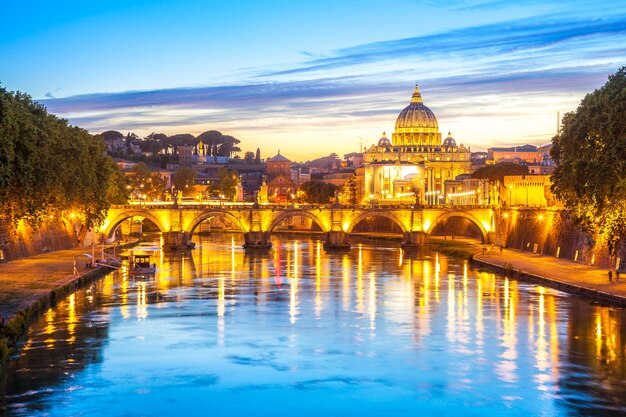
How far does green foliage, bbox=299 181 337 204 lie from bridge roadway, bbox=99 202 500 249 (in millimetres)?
75232

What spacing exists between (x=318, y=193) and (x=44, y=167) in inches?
5050

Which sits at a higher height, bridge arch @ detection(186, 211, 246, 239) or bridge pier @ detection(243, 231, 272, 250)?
bridge arch @ detection(186, 211, 246, 239)

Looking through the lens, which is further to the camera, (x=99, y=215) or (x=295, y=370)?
(x=99, y=215)

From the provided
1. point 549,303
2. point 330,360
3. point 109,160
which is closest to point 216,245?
point 109,160

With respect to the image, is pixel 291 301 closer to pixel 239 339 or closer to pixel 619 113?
pixel 239 339

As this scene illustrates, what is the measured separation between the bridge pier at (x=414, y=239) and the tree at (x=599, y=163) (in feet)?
150

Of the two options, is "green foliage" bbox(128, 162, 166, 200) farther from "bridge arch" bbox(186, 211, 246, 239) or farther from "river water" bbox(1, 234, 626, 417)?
"river water" bbox(1, 234, 626, 417)

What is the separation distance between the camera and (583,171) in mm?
54844

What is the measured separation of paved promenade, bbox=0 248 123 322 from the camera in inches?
1759

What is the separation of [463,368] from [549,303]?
1700 cm

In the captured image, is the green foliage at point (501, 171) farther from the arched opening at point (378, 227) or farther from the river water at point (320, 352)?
the river water at point (320, 352)

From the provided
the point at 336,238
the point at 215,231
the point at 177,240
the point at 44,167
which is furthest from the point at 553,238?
the point at 215,231

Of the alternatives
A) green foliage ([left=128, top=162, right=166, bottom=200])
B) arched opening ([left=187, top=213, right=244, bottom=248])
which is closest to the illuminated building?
arched opening ([left=187, top=213, right=244, bottom=248])

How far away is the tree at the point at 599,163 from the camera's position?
5088 cm
